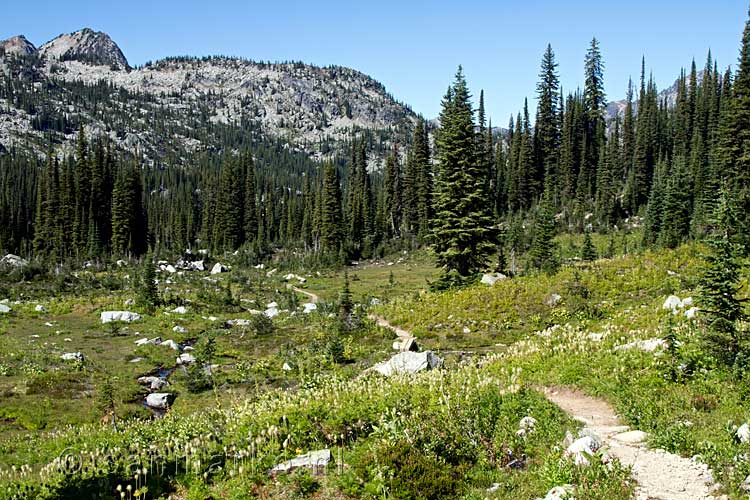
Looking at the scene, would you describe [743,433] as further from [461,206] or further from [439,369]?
[461,206]

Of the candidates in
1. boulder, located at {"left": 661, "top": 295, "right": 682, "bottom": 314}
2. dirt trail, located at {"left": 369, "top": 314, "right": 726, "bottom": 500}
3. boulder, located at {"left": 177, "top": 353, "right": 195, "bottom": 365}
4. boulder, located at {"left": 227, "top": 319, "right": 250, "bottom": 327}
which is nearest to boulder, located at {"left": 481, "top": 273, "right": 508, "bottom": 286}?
boulder, located at {"left": 661, "top": 295, "right": 682, "bottom": 314}

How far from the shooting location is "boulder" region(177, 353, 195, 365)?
27.7m

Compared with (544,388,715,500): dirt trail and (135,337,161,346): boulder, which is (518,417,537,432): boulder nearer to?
(544,388,715,500): dirt trail

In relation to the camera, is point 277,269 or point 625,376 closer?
point 625,376

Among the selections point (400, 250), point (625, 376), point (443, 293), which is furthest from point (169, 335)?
point (400, 250)

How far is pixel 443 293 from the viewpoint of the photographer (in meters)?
31.0

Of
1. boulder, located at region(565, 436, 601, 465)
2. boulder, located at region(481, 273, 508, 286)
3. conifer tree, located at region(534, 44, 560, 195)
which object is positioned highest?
conifer tree, located at region(534, 44, 560, 195)

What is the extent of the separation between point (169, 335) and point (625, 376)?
28700 millimetres

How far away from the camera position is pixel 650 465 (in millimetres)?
8586

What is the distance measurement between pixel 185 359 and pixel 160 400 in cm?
670

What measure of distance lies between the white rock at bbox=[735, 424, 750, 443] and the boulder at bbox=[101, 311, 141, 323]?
123ft

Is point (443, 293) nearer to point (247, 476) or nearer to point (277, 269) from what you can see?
point (247, 476)

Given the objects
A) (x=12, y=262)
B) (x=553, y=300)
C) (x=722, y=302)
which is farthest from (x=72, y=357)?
(x=12, y=262)

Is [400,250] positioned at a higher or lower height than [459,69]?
lower
